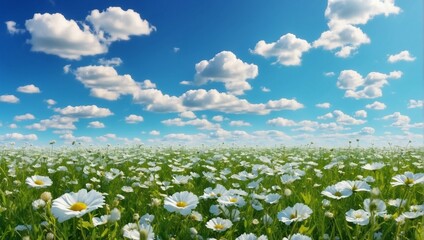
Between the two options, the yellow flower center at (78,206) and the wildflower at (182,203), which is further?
the wildflower at (182,203)

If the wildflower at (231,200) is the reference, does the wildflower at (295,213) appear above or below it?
below

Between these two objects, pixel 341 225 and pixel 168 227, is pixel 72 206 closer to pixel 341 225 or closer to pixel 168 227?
pixel 168 227

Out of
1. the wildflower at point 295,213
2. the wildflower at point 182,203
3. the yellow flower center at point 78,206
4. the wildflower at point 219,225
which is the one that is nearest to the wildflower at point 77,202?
the yellow flower center at point 78,206

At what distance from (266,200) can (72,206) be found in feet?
5.46

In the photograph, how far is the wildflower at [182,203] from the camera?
2703 mm

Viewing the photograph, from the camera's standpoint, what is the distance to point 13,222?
11.4 feet

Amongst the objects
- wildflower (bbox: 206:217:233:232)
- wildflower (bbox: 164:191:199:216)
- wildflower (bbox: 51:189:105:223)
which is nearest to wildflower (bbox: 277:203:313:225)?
wildflower (bbox: 206:217:233:232)

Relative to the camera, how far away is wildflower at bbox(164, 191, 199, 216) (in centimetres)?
270

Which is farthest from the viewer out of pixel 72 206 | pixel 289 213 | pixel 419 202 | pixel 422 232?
pixel 419 202

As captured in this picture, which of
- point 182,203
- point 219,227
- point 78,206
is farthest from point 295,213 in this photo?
point 78,206

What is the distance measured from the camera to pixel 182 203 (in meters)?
2.88

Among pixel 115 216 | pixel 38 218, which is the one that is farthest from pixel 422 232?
pixel 38 218

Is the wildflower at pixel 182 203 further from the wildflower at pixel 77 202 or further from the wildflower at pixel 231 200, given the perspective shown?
the wildflower at pixel 77 202

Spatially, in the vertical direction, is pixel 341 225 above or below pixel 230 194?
below
